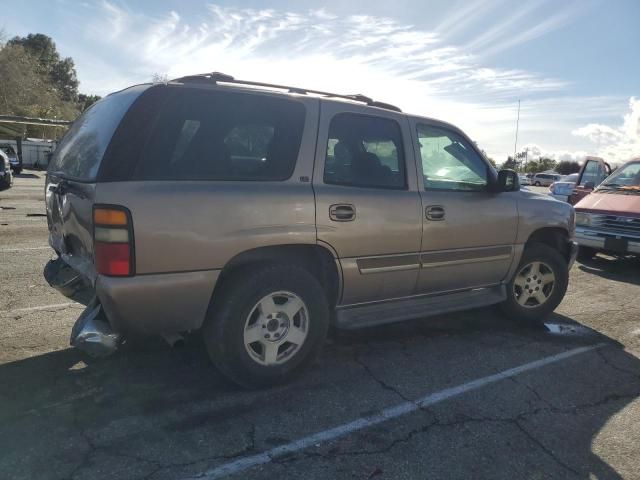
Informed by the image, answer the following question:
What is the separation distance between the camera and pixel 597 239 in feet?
25.6

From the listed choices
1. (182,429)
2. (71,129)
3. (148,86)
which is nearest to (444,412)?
(182,429)

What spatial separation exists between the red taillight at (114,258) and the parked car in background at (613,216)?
7389 millimetres

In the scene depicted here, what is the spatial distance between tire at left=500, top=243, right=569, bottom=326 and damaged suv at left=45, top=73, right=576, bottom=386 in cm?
68

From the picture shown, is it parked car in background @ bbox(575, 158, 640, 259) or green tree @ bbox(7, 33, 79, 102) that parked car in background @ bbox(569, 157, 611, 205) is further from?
green tree @ bbox(7, 33, 79, 102)

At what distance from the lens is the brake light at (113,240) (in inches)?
106

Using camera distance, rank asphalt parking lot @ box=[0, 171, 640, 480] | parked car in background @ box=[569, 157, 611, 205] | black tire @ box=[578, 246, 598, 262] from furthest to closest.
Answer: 1. parked car in background @ box=[569, 157, 611, 205]
2. black tire @ box=[578, 246, 598, 262]
3. asphalt parking lot @ box=[0, 171, 640, 480]

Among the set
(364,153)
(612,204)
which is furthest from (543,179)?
(364,153)

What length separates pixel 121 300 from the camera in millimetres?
2740

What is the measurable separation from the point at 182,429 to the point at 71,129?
246 centimetres

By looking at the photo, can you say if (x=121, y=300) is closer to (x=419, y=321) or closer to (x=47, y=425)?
(x=47, y=425)

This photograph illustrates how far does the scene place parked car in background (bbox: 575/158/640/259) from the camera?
7.44 m

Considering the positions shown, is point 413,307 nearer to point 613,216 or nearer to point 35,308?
point 35,308

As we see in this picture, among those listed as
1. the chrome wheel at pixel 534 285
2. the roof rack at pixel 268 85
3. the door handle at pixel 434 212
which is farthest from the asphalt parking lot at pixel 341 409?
the roof rack at pixel 268 85

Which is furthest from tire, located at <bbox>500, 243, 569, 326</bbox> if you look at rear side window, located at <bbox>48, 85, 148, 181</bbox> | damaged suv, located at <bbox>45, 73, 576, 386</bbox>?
rear side window, located at <bbox>48, 85, 148, 181</bbox>
